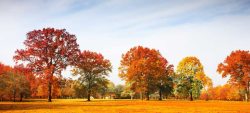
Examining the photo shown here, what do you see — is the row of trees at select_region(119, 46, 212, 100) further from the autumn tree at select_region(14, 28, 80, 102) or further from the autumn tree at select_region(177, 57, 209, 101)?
the autumn tree at select_region(14, 28, 80, 102)

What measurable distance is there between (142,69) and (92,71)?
11896 millimetres

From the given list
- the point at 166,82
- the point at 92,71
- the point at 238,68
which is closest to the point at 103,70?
the point at 92,71

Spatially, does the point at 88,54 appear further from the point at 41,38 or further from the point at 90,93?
the point at 41,38

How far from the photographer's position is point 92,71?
72375mm

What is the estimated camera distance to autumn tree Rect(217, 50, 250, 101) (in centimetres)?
7276

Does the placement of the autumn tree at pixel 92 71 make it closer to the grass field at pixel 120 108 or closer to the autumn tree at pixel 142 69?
the autumn tree at pixel 142 69

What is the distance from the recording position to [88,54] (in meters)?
73.3

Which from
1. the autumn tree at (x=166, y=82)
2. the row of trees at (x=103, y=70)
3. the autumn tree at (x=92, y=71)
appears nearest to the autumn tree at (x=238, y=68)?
the row of trees at (x=103, y=70)

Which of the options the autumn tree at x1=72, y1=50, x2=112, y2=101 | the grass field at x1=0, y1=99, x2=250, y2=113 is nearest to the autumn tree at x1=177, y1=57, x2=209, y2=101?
the autumn tree at x1=72, y1=50, x2=112, y2=101

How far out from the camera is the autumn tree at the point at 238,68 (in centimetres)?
7276

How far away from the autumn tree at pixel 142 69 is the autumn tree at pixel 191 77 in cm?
638

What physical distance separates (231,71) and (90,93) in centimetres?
3424

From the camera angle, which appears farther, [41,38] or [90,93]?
[90,93]

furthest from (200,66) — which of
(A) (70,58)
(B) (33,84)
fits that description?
(B) (33,84)
